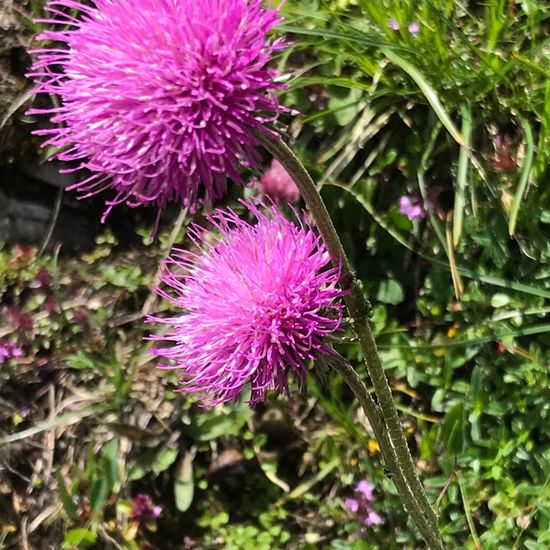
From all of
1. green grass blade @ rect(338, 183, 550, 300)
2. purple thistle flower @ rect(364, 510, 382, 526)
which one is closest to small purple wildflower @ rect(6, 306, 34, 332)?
green grass blade @ rect(338, 183, 550, 300)

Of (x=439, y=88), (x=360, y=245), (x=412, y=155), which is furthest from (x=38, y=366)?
(x=439, y=88)

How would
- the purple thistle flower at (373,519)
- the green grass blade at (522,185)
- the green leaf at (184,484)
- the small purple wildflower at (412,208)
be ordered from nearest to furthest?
the green grass blade at (522,185) < the purple thistle flower at (373,519) < the small purple wildflower at (412,208) < the green leaf at (184,484)

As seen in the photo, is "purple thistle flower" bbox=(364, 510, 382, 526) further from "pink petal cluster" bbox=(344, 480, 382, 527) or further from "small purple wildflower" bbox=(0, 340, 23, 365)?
"small purple wildflower" bbox=(0, 340, 23, 365)

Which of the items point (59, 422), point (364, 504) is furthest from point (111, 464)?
point (364, 504)

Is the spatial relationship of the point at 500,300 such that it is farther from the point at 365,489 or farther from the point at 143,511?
the point at 143,511

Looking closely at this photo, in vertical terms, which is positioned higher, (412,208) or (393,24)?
(393,24)

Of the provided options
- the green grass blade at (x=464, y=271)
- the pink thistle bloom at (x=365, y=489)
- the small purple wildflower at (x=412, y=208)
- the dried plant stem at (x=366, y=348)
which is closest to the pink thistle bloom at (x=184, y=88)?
the dried plant stem at (x=366, y=348)

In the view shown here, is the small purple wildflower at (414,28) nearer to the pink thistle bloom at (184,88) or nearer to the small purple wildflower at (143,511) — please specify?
the pink thistle bloom at (184,88)
